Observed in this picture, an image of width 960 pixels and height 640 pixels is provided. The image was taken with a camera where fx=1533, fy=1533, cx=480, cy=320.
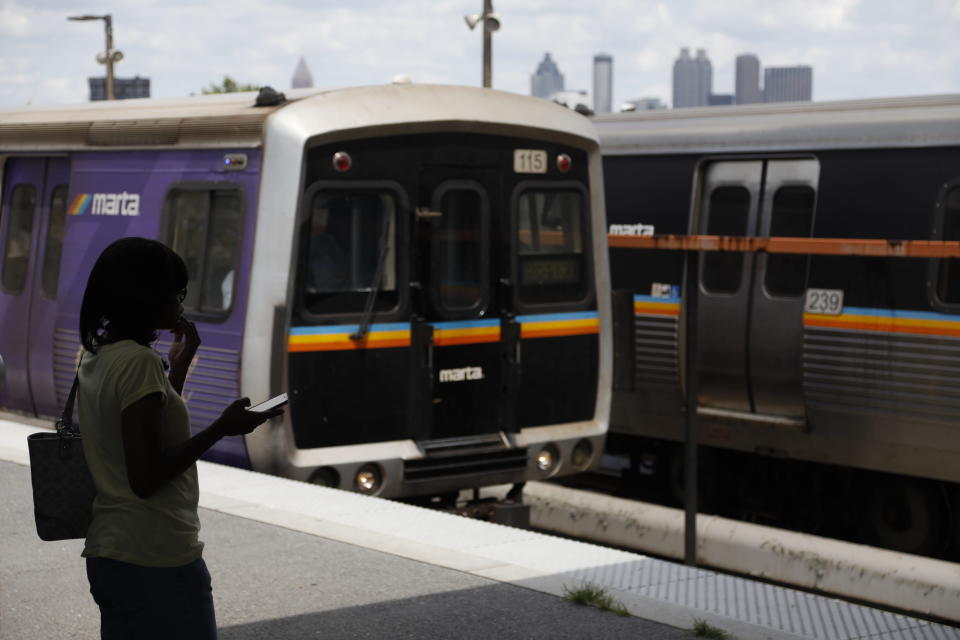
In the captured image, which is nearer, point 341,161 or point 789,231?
point 341,161

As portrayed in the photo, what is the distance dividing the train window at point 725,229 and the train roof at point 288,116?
151 centimetres

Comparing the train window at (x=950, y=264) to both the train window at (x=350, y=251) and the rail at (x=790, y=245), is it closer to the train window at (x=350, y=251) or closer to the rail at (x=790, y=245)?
the rail at (x=790, y=245)

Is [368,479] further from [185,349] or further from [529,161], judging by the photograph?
[185,349]

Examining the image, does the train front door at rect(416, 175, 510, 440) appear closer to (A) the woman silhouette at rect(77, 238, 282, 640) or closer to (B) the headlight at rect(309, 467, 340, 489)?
(B) the headlight at rect(309, 467, 340, 489)

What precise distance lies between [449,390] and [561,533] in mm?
2284

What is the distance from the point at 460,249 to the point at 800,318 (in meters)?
2.72

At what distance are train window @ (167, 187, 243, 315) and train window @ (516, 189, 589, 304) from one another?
1.90 meters

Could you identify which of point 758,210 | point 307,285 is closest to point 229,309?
point 307,285

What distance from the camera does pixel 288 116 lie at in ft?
29.3

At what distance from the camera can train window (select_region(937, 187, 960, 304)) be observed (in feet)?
32.9

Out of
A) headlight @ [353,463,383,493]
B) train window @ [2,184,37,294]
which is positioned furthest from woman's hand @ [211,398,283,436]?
train window @ [2,184,37,294]

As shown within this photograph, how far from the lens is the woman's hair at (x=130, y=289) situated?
361 cm

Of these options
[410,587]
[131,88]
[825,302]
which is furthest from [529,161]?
[131,88]

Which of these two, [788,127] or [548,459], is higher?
[788,127]
